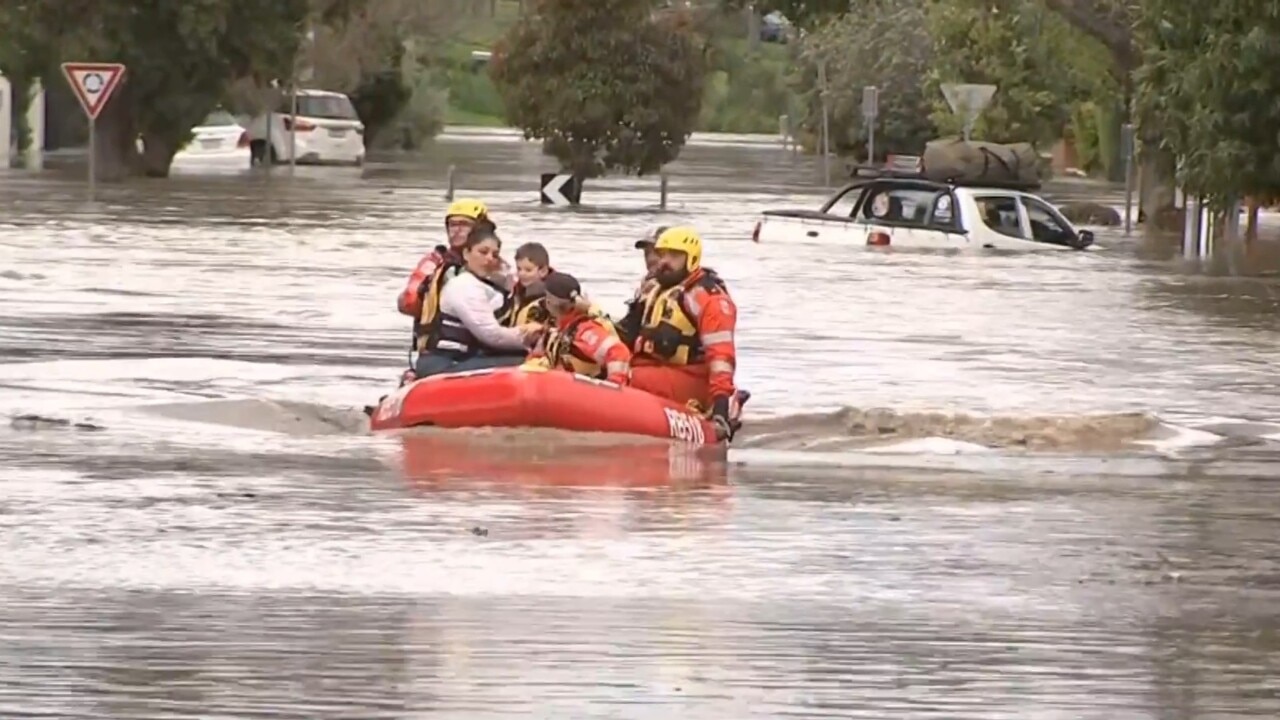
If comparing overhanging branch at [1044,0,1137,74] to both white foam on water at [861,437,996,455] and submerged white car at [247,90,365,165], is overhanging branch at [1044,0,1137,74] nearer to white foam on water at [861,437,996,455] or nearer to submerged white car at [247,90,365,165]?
submerged white car at [247,90,365,165]

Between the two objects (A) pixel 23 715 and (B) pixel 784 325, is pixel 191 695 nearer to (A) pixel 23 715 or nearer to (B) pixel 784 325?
(A) pixel 23 715

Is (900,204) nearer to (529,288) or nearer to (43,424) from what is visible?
(529,288)

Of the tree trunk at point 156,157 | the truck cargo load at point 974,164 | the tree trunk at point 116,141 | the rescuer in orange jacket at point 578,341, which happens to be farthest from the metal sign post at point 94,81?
the rescuer in orange jacket at point 578,341

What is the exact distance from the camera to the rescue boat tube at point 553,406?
52.3ft

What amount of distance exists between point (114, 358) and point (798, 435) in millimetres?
5523

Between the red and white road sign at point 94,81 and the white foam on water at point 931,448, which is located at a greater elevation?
the red and white road sign at point 94,81

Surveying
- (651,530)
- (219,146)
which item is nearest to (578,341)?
(651,530)

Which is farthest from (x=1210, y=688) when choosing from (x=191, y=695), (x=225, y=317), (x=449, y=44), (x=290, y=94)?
(x=449, y=44)

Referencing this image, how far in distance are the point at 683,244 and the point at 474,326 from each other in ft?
4.46

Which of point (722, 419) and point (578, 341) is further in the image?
point (578, 341)

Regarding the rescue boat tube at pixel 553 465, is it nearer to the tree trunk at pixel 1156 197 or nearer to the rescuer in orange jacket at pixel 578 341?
the rescuer in orange jacket at pixel 578 341

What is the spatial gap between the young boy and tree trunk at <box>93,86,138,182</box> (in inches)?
1621

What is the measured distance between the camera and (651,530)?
12.8 meters

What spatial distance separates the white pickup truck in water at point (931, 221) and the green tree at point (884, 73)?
38.2 m
